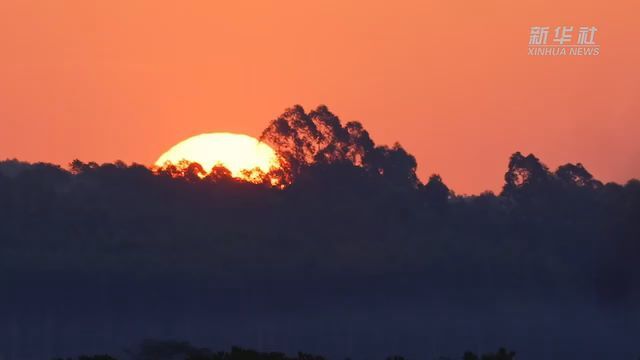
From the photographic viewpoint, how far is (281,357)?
97188 millimetres

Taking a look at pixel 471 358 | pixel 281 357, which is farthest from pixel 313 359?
pixel 471 358

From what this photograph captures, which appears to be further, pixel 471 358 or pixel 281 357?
pixel 281 357

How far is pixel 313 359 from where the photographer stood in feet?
315

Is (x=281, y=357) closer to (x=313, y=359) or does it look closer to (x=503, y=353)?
(x=313, y=359)

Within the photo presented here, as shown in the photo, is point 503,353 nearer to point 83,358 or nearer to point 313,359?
point 313,359

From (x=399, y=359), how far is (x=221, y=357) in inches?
415

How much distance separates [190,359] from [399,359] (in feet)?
41.0

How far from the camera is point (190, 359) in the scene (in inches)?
3789

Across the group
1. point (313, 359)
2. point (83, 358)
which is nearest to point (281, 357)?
point (313, 359)

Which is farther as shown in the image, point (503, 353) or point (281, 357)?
point (281, 357)

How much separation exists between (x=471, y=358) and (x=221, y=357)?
1475 cm

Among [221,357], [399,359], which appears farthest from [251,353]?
[399,359]

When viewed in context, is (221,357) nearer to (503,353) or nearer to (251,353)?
(251,353)

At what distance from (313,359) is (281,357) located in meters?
2.30
